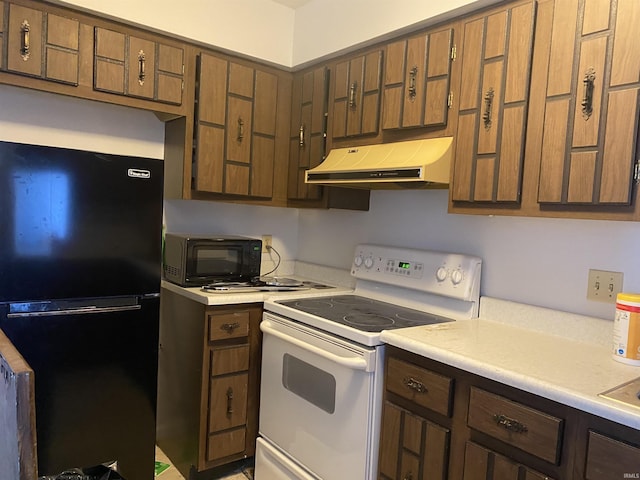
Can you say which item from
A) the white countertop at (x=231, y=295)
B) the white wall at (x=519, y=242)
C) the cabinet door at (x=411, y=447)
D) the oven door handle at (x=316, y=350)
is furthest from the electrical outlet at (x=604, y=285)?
the white countertop at (x=231, y=295)

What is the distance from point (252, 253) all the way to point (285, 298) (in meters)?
0.45

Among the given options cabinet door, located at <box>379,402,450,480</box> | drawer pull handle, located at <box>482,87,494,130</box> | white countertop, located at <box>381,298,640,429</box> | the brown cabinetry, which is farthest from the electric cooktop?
drawer pull handle, located at <box>482,87,494,130</box>

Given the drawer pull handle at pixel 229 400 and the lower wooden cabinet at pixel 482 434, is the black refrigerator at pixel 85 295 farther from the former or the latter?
the lower wooden cabinet at pixel 482 434

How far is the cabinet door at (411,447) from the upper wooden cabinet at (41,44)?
191 centimetres

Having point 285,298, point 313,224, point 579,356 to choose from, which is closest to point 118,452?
point 285,298

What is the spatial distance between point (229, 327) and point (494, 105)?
1.49 meters

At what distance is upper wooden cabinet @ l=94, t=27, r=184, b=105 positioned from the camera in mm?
2031

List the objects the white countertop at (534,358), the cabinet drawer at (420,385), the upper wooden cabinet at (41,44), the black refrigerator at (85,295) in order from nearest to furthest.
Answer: the white countertop at (534,358) < the cabinet drawer at (420,385) < the black refrigerator at (85,295) < the upper wooden cabinet at (41,44)

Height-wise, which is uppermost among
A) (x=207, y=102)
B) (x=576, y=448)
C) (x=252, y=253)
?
(x=207, y=102)

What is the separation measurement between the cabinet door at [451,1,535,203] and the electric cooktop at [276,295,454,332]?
550mm

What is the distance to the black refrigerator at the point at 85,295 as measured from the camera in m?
1.71

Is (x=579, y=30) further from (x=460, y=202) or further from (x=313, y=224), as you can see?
(x=313, y=224)

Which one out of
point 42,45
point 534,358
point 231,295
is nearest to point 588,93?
point 534,358

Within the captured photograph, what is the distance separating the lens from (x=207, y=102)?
92.0 inches
